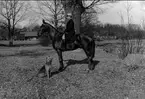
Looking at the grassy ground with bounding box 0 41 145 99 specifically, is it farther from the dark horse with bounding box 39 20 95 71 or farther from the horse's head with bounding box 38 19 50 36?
the horse's head with bounding box 38 19 50 36

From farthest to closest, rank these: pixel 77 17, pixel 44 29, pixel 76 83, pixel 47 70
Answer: pixel 77 17
pixel 44 29
pixel 47 70
pixel 76 83

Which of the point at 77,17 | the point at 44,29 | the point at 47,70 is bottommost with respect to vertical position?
the point at 47,70

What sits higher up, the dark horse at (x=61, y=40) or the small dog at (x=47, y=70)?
the dark horse at (x=61, y=40)

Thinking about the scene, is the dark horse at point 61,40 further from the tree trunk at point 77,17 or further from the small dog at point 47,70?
the tree trunk at point 77,17

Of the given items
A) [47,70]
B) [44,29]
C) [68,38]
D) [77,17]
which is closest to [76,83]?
[47,70]

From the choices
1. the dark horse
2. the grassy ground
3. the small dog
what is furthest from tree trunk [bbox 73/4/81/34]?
the small dog

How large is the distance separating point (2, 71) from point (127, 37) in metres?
7.56

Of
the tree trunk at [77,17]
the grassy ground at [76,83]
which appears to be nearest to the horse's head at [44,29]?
the grassy ground at [76,83]

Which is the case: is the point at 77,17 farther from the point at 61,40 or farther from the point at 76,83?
the point at 76,83

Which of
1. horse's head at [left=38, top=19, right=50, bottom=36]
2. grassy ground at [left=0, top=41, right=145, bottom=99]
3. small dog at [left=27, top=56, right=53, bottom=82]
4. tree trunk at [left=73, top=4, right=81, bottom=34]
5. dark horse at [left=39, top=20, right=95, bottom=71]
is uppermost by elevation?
tree trunk at [left=73, top=4, right=81, bottom=34]

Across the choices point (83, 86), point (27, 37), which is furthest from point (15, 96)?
point (27, 37)

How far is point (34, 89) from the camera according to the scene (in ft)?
22.6

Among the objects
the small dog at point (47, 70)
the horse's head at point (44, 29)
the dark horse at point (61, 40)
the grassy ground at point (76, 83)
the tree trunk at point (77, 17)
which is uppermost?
the tree trunk at point (77, 17)

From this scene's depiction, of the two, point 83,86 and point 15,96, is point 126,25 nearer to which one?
point 83,86
